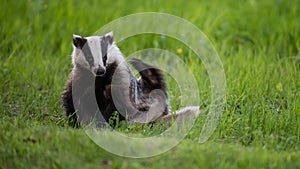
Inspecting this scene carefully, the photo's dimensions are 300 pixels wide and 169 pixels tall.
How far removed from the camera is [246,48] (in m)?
8.53

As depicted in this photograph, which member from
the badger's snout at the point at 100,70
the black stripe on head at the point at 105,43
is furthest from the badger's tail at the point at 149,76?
the badger's snout at the point at 100,70

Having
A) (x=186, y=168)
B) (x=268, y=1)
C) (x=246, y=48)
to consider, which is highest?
(x=268, y=1)

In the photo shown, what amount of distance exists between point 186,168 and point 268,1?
6129mm

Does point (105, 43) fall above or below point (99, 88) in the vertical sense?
above

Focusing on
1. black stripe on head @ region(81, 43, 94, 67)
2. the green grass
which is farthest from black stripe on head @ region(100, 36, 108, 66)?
the green grass

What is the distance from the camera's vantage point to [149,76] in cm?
620

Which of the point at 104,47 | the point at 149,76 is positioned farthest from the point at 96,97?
the point at 149,76

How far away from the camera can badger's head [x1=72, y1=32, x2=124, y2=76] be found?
548 cm

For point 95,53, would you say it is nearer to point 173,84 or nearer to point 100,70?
point 100,70

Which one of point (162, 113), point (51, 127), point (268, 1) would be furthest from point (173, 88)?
point (268, 1)

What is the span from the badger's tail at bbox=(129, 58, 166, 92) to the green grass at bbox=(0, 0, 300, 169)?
605 millimetres

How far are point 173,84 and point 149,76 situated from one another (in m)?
1.08

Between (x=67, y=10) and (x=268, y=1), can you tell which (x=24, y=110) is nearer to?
(x=67, y=10)

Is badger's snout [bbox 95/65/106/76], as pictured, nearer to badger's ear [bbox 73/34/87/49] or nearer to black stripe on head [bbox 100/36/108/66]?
black stripe on head [bbox 100/36/108/66]
